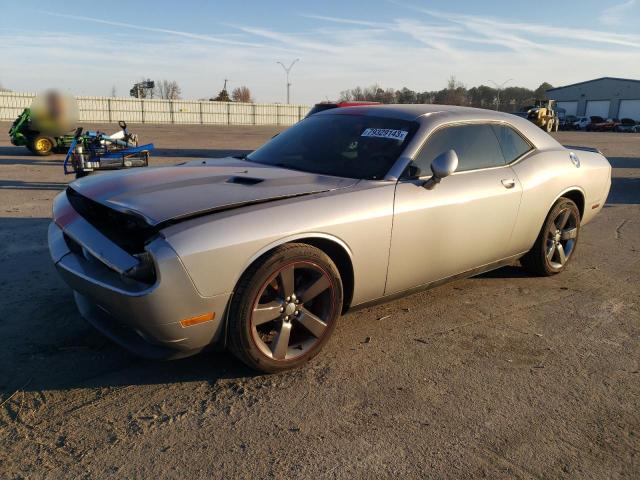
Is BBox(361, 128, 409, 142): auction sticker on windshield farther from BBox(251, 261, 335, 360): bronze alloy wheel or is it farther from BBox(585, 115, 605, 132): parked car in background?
BBox(585, 115, 605, 132): parked car in background

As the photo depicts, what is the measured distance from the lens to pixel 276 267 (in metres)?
2.82

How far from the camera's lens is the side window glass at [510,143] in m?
4.36

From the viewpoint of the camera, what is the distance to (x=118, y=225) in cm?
301

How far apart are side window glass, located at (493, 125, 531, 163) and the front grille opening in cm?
300

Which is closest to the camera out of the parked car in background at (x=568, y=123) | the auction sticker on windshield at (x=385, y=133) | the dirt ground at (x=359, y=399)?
the dirt ground at (x=359, y=399)

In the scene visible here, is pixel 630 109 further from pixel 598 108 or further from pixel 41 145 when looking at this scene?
pixel 41 145

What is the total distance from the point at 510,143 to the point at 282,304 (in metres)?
2.66

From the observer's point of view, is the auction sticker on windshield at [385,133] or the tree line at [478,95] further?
the tree line at [478,95]

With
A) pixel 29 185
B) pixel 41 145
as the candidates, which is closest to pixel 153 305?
pixel 29 185

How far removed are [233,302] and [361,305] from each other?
0.98 meters

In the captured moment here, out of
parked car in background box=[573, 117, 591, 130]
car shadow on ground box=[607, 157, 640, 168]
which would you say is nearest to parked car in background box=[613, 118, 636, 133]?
parked car in background box=[573, 117, 591, 130]

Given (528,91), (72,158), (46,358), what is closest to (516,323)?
(46,358)

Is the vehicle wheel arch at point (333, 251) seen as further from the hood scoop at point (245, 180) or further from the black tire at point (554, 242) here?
the black tire at point (554, 242)

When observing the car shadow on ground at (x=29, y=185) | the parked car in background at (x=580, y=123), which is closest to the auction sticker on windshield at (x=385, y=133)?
the car shadow on ground at (x=29, y=185)
